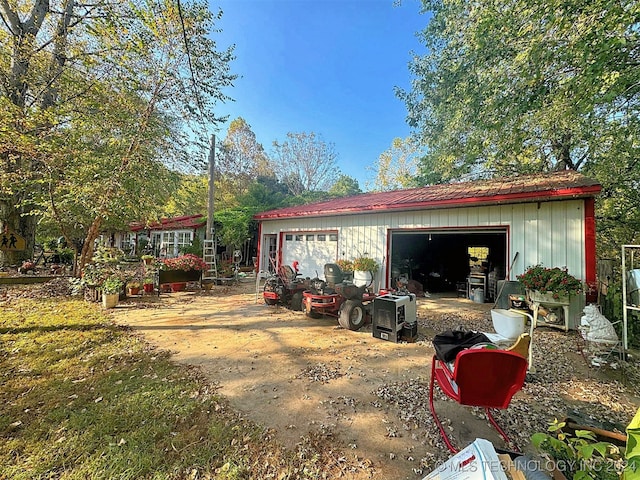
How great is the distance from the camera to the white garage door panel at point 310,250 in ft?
31.1

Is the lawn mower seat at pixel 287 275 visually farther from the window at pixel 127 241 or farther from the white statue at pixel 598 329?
the window at pixel 127 241

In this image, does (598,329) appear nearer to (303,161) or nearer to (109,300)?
(109,300)

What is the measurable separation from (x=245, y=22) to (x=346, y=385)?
687cm

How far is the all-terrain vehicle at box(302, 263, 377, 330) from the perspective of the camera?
16.8 ft

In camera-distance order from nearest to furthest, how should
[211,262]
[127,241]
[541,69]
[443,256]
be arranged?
[541,69] → [211,262] → [443,256] → [127,241]

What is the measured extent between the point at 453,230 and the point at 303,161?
1888 cm

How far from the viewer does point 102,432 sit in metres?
2.22

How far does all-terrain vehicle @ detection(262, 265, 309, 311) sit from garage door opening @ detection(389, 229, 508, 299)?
145 inches

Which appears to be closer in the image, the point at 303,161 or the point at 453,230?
the point at 453,230

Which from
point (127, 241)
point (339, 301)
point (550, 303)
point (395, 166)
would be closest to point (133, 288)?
point (339, 301)

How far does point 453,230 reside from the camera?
7133mm

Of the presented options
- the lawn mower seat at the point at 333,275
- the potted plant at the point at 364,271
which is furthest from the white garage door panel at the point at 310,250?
the lawn mower seat at the point at 333,275

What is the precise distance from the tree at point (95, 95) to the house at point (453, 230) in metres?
4.81

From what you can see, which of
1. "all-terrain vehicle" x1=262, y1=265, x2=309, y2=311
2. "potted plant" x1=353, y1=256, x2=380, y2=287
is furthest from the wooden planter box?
"potted plant" x1=353, y1=256, x2=380, y2=287
